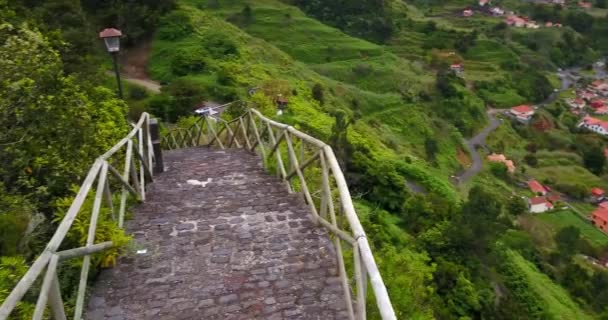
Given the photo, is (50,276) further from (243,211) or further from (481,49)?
(481,49)

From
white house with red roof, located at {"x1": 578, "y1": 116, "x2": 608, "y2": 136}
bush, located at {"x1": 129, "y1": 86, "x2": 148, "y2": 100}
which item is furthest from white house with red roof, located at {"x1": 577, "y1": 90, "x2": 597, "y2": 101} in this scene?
bush, located at {"x1": 129, "y1": 86, "x2": 148, "y2": 100}

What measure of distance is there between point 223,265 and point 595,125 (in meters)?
76.4

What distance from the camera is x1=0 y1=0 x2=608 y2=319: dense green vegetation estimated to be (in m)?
6.80

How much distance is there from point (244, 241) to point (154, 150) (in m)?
4.80

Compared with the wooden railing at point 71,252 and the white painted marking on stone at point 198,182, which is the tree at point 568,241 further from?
the wooden railing at point 71,252

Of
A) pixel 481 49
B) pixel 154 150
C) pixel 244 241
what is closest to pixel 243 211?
pixel 244 241

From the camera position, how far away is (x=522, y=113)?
6300cm

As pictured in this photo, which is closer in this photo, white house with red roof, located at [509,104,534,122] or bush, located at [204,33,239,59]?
bush, located at [204,33,239,59]

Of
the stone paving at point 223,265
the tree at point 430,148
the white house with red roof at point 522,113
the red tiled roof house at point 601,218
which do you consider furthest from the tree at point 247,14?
the stone paving at point 223,265

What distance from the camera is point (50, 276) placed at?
11.9 feet

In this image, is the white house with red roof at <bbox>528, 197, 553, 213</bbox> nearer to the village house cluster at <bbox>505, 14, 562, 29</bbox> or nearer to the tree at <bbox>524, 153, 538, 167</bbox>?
the tree at <bbox>524, 153, 538, 167</bbox>

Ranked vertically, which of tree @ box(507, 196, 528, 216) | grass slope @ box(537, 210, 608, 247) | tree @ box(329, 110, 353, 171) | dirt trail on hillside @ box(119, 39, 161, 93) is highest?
dirt trail on hillside @ box(119, 39, 161, 93)

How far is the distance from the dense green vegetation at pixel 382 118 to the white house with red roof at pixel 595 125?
2299mm

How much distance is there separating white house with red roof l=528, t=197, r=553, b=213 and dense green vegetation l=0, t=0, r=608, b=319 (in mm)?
1472
